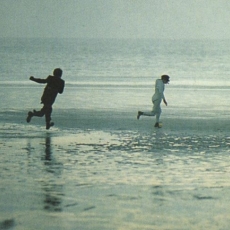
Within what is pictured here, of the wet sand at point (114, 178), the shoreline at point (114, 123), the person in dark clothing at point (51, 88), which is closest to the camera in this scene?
the wet sand at point (114, 178)

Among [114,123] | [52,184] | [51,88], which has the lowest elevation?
[52,184]

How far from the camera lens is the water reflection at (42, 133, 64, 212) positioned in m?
9.96

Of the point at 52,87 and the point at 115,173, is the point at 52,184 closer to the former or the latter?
the point at 115,173

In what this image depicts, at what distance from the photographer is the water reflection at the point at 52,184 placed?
996 centimetres

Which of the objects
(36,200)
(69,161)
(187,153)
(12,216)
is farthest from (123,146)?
(12,216)

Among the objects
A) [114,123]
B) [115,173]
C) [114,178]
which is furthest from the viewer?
[114,123]

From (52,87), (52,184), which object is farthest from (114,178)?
(52,87)

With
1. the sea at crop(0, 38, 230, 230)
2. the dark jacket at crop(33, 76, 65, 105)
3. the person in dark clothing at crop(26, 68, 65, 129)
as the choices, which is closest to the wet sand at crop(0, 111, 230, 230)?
the sea at crop(0, 38, 230, 230)

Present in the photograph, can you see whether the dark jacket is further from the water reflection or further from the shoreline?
the water reflection

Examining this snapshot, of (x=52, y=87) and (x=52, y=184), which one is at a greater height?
(x=52, y=87)

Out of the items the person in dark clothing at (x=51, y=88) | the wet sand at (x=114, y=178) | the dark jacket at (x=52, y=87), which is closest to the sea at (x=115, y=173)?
the wet sand at (x=114, y=178)

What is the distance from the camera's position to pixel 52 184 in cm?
1147

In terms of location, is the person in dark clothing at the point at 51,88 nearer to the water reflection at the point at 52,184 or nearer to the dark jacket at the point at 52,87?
the dark jacket at the point at 52,87

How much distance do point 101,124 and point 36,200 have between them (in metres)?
11.4
